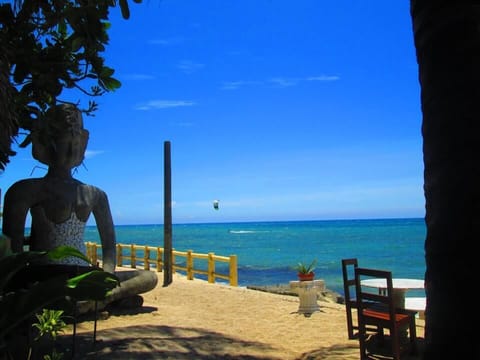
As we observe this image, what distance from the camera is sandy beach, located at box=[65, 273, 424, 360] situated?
16.3ft

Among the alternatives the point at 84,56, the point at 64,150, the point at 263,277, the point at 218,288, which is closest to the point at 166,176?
the point at 218,288

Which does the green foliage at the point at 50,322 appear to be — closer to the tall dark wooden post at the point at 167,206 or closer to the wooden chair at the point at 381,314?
the wooden chair at the point at 381,314

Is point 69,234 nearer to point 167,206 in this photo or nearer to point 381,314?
point 381,314

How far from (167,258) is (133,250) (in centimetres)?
552

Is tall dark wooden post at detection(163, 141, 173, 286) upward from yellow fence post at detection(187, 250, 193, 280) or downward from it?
upward

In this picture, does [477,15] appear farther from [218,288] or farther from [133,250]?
[133,250]

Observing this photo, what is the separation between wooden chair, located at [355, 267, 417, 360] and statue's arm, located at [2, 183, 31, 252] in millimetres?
4110

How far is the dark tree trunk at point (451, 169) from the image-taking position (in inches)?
51.3

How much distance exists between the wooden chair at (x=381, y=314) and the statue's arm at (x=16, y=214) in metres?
4.11

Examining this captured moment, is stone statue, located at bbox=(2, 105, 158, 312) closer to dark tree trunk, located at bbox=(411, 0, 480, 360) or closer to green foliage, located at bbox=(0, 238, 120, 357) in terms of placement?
green foliage, located at bbox=(0, 238, 120, 357)

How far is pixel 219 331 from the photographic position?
255 inches

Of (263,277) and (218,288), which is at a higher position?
(218,288)

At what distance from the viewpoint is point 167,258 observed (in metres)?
11.7

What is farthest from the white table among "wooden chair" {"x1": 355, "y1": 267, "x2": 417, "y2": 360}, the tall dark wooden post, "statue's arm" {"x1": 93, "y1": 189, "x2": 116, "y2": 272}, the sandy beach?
the tall dark wooden post
